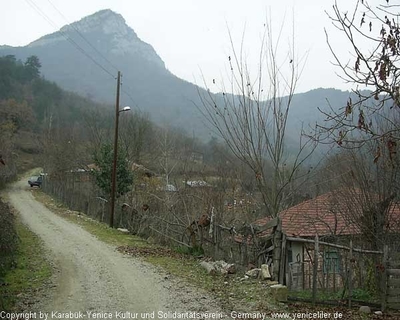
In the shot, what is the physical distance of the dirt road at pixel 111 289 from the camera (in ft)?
25.2

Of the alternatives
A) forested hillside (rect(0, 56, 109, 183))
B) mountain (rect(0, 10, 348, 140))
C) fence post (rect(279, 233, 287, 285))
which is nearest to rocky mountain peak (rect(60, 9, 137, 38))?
mountain (rect(0, 10, 348, 140))

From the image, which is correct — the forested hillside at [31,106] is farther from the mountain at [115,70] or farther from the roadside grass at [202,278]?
the roadside grass at [202,278]

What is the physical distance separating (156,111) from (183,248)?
6971 centimetres

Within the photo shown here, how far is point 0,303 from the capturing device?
727 centimetres

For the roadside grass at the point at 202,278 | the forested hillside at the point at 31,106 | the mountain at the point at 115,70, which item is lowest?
the roadside grass at the point at 202,278

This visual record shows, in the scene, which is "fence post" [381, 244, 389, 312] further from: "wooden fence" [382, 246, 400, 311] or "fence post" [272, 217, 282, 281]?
"fence post" [272, 217, 282, 281]

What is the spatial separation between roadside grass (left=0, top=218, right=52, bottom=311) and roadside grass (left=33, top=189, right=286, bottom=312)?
2911mm

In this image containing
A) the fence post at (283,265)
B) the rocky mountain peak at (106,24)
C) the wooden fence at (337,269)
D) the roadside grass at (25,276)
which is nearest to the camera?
the roadside grass at (25,276)

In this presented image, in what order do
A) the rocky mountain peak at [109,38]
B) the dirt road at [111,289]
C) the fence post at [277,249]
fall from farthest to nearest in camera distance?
the rocky mountain peak at [109,38] → the fence post at [277,249] → the dirt road at [111,289]

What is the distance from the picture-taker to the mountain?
80188mm

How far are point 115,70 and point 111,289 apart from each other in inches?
3060

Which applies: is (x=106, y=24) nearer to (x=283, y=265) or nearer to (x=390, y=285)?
(x=283, y=265)

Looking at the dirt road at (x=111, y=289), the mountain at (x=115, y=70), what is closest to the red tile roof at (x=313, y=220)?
the dirt road at (x=111, y=289)

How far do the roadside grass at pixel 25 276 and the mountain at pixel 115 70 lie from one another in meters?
43.9
